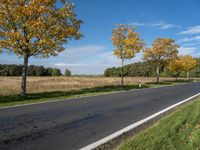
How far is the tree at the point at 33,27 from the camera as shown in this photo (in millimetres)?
15289

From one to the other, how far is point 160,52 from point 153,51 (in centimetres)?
130

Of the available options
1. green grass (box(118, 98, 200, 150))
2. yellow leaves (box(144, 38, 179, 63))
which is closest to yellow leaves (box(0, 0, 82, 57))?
green grass (box(118, 98, 200, 150))

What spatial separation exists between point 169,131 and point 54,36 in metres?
12.2

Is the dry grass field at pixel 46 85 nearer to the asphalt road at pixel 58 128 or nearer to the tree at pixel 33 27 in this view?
the tree at pixel 33 27

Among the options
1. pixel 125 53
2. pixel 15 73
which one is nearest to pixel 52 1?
pixel 125 53

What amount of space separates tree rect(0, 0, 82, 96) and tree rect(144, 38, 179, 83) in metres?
29.1

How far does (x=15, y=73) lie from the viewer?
11988cm

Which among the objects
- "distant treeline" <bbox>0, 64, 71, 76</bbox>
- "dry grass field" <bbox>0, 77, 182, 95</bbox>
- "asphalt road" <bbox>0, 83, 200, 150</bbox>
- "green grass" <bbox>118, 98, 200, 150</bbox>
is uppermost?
"distant treeline" <bbox>0, 64, 71, 76</bbox>

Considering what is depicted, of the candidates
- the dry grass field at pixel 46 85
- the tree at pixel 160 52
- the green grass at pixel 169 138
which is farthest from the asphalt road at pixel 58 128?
the tree at pixel 160 52

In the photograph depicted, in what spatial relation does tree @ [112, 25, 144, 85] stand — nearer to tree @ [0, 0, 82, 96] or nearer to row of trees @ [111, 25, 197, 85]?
row of trees @ [111, 25, 197, 85]

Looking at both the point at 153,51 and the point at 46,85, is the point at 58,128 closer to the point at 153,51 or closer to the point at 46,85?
the point at 46,85

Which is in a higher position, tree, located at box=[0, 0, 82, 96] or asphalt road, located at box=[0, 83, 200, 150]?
tree, located at box=[0, 0, 82, 96]

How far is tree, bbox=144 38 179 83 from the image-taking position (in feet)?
144

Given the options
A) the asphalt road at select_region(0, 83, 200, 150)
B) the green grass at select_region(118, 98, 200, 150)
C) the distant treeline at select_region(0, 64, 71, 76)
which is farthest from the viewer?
the distant treeline at select_region(0, 64, 71, 76)
